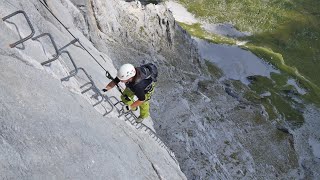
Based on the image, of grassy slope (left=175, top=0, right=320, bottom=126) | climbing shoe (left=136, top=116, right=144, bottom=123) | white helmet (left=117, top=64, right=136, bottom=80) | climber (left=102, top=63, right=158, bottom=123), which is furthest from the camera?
grassy slope (left=175, top=0, right=320, bottom=126)

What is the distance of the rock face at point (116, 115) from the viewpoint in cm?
1420

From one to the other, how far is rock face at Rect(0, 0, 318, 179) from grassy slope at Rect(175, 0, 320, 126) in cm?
3385

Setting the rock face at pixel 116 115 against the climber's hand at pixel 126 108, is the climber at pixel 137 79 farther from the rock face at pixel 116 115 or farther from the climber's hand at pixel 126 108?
the rock face at pixel 116 115

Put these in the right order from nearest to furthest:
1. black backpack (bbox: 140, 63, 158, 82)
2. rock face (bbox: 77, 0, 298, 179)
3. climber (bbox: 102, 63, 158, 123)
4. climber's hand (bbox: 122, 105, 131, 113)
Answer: climber (bbox: 102, 63, 158, 123) → black backpack (bbox: 140, 63, 158, 82) → climber's hand (bbox: 122, 105, 131, 113) → rock face (bbox: 77, 0, 298, 179)

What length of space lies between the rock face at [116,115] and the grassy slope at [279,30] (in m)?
33.8

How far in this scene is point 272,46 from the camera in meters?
117

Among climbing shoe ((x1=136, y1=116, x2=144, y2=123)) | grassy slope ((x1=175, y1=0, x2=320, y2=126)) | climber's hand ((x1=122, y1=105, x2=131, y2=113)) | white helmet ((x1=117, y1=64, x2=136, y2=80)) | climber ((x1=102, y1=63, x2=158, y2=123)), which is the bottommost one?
grassy slope ((x1=175, y1=0, x2=320, y2=126))

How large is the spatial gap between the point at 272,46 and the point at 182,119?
81411 mm

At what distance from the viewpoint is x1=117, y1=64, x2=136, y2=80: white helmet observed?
21000 mm

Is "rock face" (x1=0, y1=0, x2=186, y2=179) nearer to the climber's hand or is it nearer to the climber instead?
the climber's hand

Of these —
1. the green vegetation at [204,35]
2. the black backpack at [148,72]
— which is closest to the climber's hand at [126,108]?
the black backpack at [148,72]

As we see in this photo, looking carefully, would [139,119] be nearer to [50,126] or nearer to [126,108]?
[126,108]

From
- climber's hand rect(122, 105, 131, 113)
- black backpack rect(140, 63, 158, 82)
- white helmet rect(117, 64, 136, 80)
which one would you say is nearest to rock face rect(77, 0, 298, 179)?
climber's hand rect(122, 105, 131, 113)

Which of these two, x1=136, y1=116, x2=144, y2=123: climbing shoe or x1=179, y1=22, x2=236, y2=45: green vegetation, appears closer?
x1=136, y1=116, x2=144, y2=123: climbing shoe
